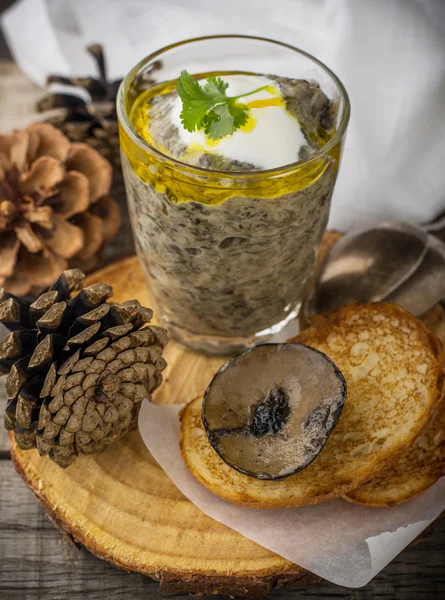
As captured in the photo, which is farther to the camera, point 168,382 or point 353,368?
point 168,382

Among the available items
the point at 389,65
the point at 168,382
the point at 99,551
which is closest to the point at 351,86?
the point at 389,65

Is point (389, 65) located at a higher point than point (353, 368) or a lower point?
higher

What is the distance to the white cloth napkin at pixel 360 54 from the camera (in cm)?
220

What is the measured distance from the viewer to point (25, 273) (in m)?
1.97

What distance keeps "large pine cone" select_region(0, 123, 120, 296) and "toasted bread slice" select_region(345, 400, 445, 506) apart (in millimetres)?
1048

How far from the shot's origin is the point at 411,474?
1.51 m

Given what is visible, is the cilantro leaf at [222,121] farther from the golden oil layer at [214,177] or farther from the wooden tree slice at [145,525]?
the wooden tree slice at [145,525]

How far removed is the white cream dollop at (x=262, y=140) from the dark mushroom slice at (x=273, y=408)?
1.36ft

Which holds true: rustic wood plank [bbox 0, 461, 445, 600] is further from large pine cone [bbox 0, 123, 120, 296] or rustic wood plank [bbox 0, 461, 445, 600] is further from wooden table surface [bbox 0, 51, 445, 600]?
large pine cone [bbox 0, 123, 120, 296]

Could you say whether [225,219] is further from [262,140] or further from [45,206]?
[45,206]

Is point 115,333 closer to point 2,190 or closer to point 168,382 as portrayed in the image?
point 168,382

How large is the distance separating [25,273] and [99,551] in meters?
0.87

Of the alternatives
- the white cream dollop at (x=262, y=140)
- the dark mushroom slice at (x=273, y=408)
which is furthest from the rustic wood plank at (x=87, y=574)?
the white cream dollop at (x=262, y=140)

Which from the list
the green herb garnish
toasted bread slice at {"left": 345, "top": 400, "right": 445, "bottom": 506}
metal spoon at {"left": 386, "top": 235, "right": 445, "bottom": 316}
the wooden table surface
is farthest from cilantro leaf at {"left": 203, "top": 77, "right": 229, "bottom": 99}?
the wooden table surface
